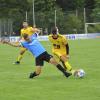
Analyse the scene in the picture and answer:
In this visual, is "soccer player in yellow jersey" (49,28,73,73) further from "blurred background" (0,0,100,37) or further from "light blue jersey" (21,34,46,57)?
"blurred background" (0,0,100,37)

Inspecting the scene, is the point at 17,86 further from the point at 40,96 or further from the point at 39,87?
the point at 40,96

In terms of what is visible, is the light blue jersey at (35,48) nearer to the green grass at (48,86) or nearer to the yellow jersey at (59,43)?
the green grass at (48,86)

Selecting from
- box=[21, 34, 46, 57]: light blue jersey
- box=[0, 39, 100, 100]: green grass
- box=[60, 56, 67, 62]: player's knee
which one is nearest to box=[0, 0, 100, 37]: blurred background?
box=[60, 56, 67, 62]: player's knee

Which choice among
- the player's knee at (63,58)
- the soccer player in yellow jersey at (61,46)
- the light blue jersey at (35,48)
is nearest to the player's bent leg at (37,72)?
the light blue jersey at (35,48)

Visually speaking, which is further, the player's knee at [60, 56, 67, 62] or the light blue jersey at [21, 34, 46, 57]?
the player's knee at [60, 56, 67, 62]

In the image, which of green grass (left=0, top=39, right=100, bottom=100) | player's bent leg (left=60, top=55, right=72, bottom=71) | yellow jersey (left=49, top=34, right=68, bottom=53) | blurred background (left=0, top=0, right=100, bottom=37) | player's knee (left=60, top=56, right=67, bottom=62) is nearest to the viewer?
green grass (left=0, top=39, right=100, bottom=100)

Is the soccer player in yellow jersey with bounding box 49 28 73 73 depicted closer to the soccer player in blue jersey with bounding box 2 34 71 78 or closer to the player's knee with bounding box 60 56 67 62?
the player's knee with bounding box 60 56 67 62

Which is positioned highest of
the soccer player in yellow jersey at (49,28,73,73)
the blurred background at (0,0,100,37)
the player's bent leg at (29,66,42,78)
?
the blurred background at (0,0,100,37)

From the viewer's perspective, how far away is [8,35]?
189 ft

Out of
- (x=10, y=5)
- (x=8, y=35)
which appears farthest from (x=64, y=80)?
(x=10, y=5)

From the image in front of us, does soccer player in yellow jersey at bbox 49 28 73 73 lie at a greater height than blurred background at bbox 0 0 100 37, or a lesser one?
lesser

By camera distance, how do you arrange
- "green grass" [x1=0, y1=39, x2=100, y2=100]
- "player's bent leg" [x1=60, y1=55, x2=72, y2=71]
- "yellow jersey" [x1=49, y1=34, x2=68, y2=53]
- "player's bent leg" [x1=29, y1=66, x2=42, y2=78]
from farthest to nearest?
1. "yellow jersey" [x1=49, y1=34, x2=68, y2=53]
2. "player's bent leg" [x1=60, y1=55, x2=72, y2=71]
3. "player's bent leg" [x1=29, y1=66, x2=42, y2=78]
4. "green grass" [x1=0, y1=39, x2=100, y2=100]

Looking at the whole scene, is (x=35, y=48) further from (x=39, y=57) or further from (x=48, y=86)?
(x=48, y=86)

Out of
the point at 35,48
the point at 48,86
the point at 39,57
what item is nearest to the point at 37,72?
the point at 39,57
